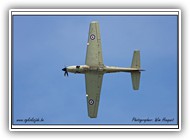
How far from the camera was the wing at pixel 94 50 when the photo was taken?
34.7 feet

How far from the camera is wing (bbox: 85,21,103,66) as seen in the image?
10586 millimetres

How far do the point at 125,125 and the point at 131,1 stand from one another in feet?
8.51

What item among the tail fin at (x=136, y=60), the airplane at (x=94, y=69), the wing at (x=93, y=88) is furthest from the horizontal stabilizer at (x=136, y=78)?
the wing at (x=93, y=88)

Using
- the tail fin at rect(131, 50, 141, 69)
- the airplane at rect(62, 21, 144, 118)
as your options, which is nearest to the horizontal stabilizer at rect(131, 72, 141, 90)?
the airplane at rect(62, 21, 144, 118)

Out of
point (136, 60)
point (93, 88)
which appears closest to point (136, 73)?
point (136, 60)

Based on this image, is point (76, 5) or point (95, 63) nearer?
point (76, 5)

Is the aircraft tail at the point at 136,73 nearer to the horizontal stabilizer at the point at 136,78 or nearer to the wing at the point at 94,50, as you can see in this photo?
the horizontal stabilizer at the point at 136,78

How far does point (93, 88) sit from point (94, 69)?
0.44 meters

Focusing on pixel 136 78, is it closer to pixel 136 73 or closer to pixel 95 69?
pixel 136 73

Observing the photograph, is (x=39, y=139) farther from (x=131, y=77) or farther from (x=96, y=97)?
(x=131, y=77)

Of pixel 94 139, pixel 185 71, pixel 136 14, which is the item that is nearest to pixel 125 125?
pixel 94 139

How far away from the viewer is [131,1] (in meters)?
9.64

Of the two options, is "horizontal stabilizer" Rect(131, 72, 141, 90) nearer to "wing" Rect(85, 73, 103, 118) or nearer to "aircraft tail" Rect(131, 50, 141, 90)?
"aircraft tail" Rect(131, 50, 141, 90)

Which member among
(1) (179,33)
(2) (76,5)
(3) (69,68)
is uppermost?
(2) (76,5)
